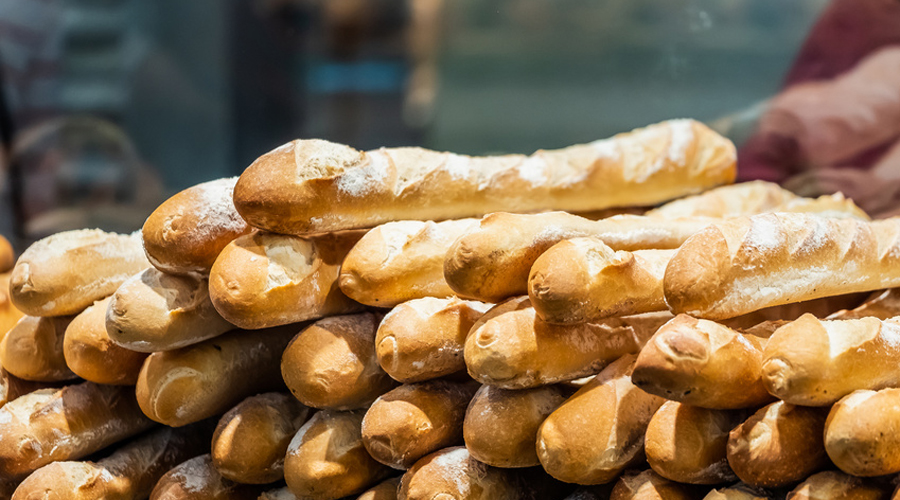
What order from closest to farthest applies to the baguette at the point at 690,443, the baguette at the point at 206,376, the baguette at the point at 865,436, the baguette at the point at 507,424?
the baguette at the point at 865,436 < the baguette at the point at 690,443 < the baguette at the point at 507,424 < the baguette at the point at 206,376

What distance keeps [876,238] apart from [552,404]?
0.57 meters

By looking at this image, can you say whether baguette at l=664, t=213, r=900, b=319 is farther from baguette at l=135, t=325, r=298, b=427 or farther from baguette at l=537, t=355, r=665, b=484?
baguette at l=135, t=325, r=298, b=427

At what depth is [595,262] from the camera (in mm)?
1051

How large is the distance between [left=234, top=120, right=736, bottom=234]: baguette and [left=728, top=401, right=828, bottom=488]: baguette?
0.66 m

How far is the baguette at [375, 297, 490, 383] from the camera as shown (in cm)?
113

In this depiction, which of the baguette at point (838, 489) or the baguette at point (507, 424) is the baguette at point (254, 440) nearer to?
the baguette at point (507, 424)

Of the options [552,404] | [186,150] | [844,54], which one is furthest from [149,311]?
[844,54]

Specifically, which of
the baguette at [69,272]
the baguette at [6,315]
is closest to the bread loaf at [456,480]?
the baguette at [69,272]

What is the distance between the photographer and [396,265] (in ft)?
3.92

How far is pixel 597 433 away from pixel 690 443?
12 cm

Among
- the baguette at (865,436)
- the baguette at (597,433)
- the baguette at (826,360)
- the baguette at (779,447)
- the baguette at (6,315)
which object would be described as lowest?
the baguette at (6,315)

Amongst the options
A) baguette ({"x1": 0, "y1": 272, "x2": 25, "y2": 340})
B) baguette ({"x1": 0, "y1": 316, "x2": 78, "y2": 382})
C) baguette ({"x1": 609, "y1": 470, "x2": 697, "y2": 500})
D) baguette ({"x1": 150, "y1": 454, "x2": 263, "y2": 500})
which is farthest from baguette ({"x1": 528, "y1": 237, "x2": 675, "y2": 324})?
baguette ({"x1": 0, "y1": 272, "x2": 25, "y2": 340})

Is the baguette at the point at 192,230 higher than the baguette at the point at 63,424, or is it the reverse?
the baguette at the point at 192,230

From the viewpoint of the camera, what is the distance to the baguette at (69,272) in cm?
138
